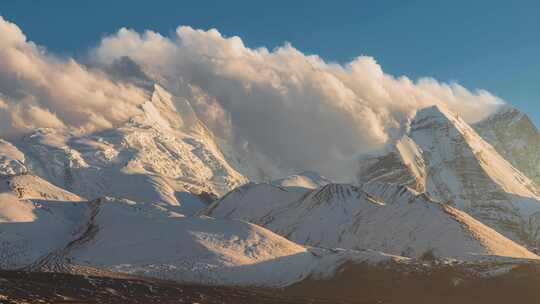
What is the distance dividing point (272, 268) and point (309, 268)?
9.49 m

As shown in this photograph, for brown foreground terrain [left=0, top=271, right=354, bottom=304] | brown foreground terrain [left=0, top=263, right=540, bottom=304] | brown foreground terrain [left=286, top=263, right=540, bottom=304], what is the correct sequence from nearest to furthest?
1. brown foreground terrain [left=0, top=271, right=354, bottom=304]
2. brown foreground terrain [left=0, top=263, right=540, bottom=304]
3. brown foreground terrain [left=286, top=263, right=540, bottom=304]

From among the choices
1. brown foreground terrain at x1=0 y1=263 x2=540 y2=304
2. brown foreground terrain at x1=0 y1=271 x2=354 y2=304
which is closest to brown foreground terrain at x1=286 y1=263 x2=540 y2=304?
brown foreground terrain at x1=0 y1=263 x2=540 y2=304

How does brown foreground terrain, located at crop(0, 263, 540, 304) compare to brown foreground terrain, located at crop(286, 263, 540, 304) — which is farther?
brown foreground terrain, located at crop(286, 263, 540, 304)

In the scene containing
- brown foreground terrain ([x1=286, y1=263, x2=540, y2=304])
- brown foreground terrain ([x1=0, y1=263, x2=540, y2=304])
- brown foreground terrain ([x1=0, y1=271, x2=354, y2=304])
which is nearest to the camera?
brown foreground terrain ([x1=0, y1=271, x2=354, y2=304])

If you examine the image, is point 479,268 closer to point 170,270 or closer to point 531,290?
point 531,290

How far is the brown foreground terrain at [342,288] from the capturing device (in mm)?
144375

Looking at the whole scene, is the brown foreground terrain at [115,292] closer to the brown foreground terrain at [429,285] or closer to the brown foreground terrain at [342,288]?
the brown foreground terrain at [342,288]

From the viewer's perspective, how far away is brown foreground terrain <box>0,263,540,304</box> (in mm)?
144375

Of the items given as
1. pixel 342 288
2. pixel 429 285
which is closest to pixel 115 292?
pixel 342 288

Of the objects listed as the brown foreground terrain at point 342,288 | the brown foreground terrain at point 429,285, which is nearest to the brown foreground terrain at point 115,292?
the brown foreground terrain at point 342,288

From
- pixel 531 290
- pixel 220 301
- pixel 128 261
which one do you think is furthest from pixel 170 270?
pixel 531 290

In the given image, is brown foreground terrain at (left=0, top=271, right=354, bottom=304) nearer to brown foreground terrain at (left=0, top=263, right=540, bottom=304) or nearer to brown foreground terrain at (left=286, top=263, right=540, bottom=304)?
brown foreground terrain at (left=0, top=263, right=540, bottom=304)

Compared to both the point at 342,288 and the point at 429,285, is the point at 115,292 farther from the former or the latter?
the point at 429,285

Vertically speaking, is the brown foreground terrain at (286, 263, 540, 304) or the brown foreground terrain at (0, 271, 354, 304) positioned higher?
the brown foreground terrain at (286, 263, 540, 304)
